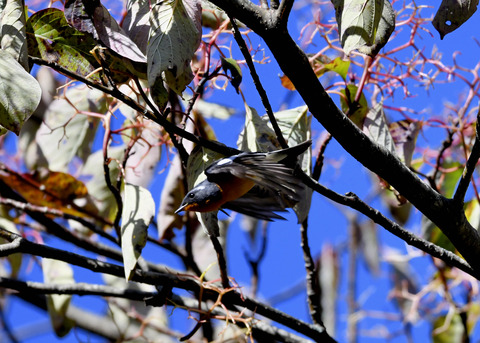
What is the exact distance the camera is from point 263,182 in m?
0.82

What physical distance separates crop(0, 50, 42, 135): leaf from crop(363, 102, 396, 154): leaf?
0.51 m

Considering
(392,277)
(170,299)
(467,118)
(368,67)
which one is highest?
(392,277)

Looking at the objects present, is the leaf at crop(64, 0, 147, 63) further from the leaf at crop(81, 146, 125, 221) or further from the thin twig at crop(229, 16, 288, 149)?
the leaf at crop(81, 146, 125, 221)

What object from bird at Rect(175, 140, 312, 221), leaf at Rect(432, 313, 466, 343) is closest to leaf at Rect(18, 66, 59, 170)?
bird at Rect(175, 140, 312, 221)

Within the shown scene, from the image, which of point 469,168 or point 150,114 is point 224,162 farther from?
point 469,168

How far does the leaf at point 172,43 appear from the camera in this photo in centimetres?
75

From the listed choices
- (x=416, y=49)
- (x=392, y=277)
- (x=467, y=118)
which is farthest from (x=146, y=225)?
(x=392, y=277)

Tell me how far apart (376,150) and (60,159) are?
81cm

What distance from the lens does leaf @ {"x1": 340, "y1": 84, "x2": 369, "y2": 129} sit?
1.04 m

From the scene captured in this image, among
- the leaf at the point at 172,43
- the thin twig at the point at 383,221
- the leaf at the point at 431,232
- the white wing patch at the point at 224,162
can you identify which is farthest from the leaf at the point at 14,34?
the leaf at the point at 431,232

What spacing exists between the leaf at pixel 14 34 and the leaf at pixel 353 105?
49 centimetres

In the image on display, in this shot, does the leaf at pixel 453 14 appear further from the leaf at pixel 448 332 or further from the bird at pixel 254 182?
the leaf at pixel 448 332

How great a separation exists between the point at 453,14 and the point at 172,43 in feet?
1.06

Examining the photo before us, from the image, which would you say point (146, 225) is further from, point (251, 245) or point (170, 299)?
point (251, 245)
